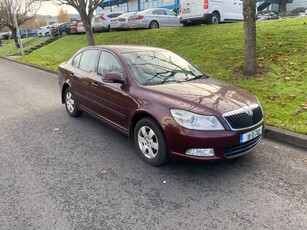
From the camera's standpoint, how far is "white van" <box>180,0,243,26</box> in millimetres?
12883

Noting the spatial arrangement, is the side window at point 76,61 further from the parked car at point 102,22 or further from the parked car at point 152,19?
the parked car at point 102,22

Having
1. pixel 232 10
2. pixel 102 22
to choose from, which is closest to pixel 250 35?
pixel 232 10

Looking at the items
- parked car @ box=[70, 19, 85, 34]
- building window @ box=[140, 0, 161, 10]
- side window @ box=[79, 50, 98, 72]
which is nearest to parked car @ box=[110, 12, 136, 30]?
parked car @ box=[70, 19, 85, 34]

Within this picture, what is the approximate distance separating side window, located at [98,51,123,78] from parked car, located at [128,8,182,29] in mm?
11881

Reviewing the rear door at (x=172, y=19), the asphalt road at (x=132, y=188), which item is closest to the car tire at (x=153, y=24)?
the rear door at (x=172, y=19)

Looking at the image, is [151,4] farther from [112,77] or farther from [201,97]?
[201,97]

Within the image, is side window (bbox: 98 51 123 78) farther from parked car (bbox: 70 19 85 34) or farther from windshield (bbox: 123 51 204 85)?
parked car (bbox: 70 19 85 34)

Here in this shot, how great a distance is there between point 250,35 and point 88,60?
4249 mm

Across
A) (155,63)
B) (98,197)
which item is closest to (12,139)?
(98,197)

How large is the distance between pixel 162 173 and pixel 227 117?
109cm

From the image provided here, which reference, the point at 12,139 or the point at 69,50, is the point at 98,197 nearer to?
the point at 12,139

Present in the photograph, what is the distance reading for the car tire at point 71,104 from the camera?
5.53 meters

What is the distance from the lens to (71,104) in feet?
18.6

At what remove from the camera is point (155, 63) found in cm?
430
